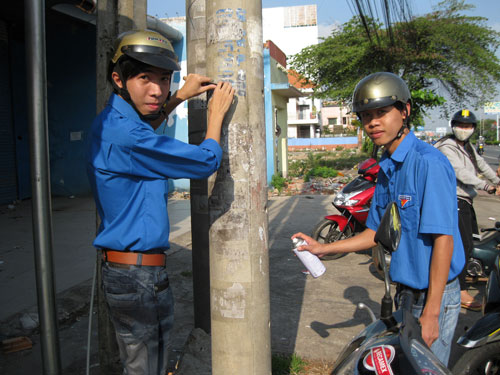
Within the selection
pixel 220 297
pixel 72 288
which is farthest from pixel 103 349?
pixel 72 288

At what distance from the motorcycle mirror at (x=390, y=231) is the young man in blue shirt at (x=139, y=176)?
2.30 feet

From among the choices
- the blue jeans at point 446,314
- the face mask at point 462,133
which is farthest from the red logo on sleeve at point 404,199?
the face mask at point 462,133

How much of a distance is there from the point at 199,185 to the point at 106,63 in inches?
42.4

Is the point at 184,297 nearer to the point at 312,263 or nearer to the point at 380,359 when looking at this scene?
the point at 312,263

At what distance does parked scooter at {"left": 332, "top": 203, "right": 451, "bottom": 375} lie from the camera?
1.49 metres

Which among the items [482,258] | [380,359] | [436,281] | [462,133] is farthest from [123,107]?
[482,258]

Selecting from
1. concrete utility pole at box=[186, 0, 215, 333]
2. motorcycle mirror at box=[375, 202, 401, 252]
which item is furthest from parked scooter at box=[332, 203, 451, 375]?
concrete utility pole at box=[186, 0, 215, 333]

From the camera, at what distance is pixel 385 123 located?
2.17 meters

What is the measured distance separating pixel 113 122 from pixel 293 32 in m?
65.3

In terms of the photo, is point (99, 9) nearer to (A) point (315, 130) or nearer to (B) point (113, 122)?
(B) point (113, 122)

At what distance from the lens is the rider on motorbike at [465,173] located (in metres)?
4.49

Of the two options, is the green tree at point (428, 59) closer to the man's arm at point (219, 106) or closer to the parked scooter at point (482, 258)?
the parked scooter at point (482, 258)

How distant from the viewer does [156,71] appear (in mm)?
1939

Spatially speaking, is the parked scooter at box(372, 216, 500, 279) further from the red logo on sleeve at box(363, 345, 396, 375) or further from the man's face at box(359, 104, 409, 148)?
the red logo on sleeve at box(363, 345, 396, 375)
